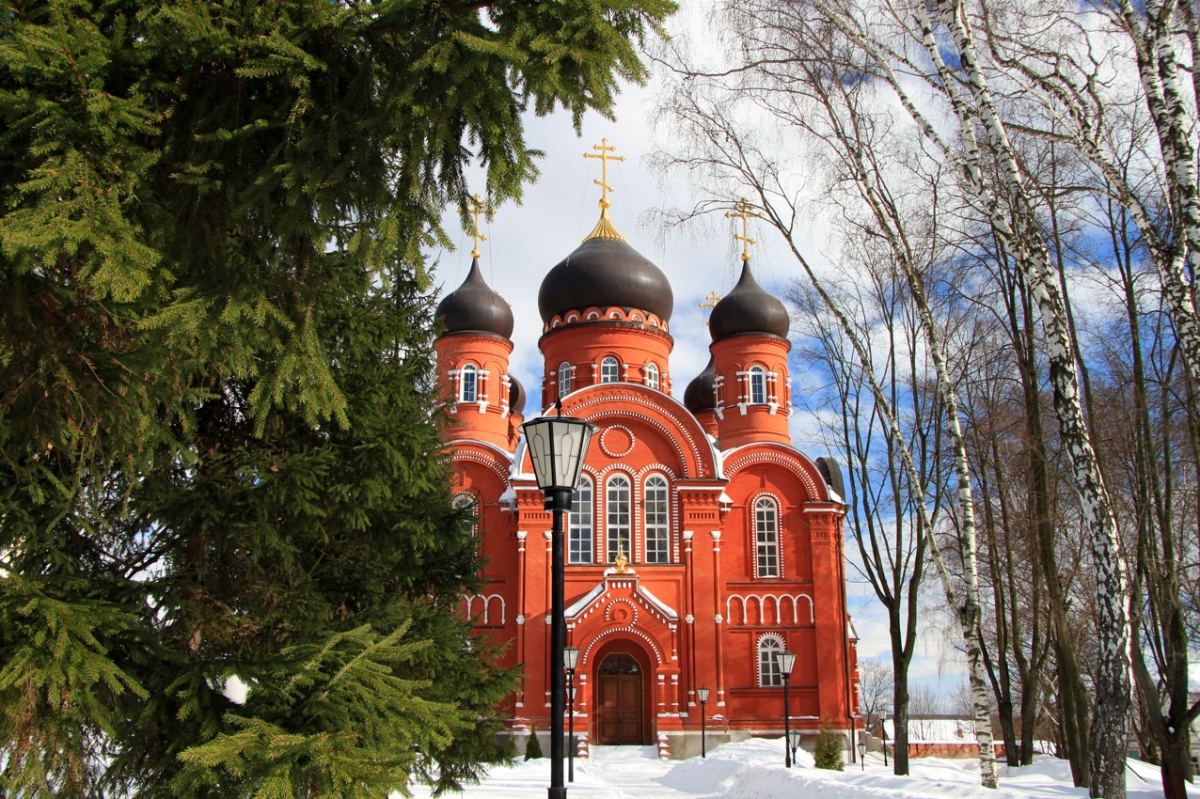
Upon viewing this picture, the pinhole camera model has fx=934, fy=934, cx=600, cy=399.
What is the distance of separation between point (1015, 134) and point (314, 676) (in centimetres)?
1106

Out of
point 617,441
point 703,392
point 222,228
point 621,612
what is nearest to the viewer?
point 222,228

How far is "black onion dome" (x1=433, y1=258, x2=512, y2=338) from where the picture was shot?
3011 centimetres

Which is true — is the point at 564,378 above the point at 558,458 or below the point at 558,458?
above

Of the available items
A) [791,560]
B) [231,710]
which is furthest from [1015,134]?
[791,560]

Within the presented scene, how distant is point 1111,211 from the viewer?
12.6 m

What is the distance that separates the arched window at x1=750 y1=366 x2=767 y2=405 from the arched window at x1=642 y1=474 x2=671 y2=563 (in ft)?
18.7

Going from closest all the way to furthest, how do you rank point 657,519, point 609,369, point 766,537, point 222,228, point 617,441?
point 222,228 → point 657,519 → point 617,441 → point 766,537 → point 609,369

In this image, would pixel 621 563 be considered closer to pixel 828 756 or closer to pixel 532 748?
pixel 532 748

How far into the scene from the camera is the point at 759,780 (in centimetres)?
1564

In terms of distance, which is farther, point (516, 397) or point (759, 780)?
point (516, 397)

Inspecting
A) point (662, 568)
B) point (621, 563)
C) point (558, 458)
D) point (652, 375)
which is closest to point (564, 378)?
point (652, 375)

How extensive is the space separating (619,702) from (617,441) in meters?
6.92

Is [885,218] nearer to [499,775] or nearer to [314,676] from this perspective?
[314,676]

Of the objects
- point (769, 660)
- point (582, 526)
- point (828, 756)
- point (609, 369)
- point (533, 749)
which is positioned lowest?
point (533, 749)
